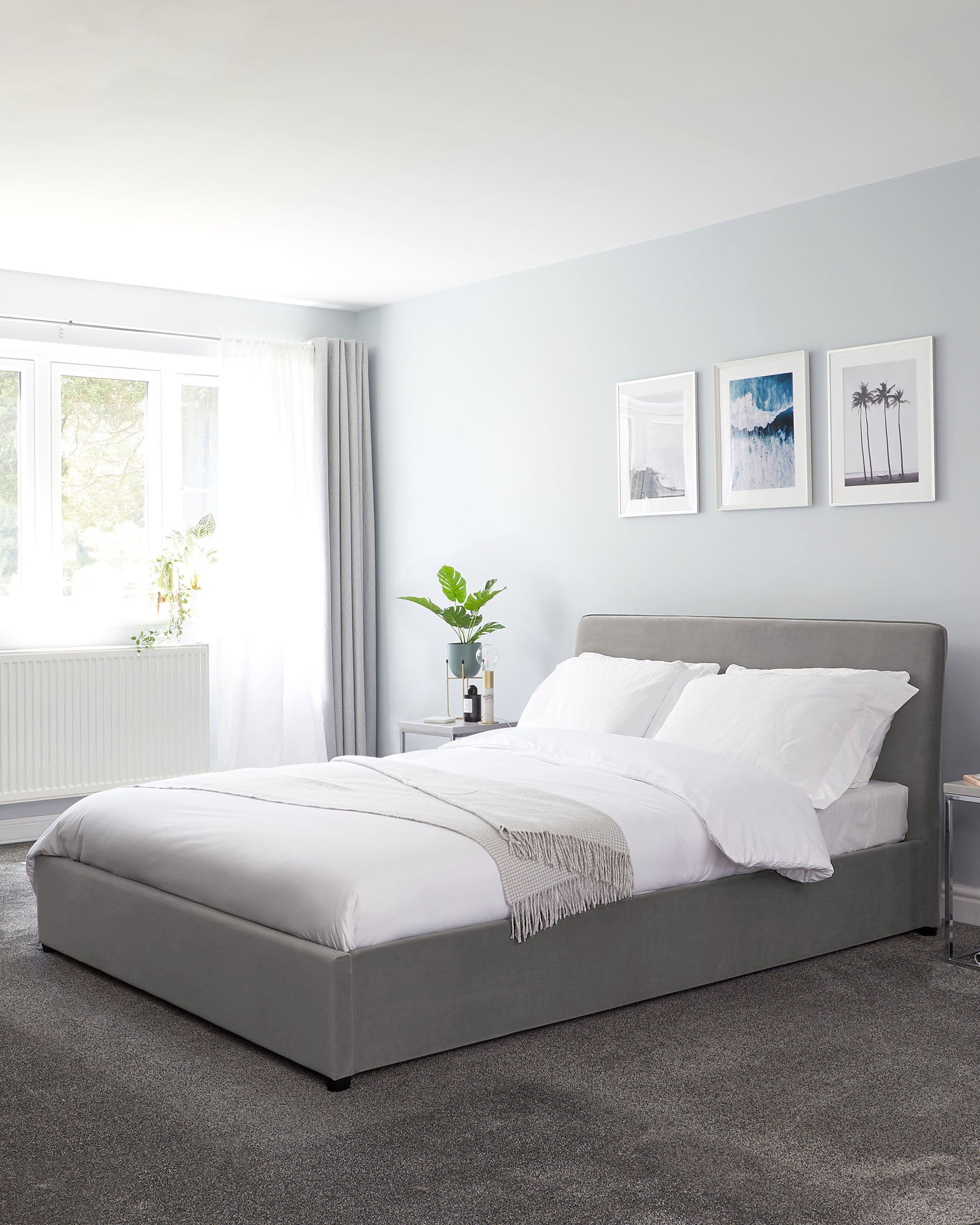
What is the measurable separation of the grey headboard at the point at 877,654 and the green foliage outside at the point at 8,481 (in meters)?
3.00

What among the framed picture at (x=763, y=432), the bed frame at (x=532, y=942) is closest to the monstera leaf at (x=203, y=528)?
the bed frame at (x=532, y=942)

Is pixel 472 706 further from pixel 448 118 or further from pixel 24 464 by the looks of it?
pixel 448 118

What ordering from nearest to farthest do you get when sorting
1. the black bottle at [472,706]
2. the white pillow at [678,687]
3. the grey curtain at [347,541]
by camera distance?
the white pillow at [678,687], the black bottle at [472,706], the grey curtain at [347,541]

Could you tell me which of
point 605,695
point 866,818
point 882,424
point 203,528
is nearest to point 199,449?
point 203,528

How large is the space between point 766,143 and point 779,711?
1.84 metres

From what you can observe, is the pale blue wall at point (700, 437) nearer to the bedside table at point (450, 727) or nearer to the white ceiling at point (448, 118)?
the white ceiling at point (448, 118)

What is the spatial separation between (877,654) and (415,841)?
1944 millimetres

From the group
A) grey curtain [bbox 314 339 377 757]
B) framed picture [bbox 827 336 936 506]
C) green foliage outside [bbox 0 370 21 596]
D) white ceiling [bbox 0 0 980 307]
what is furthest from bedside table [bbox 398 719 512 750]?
white ceiling [bbox 0 0 980 307]

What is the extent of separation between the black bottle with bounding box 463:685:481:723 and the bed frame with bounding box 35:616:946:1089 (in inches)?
50.9

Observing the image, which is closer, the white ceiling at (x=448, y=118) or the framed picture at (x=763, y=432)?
the white ceiling at (x=448, y=118)

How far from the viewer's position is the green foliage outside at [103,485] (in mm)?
6031

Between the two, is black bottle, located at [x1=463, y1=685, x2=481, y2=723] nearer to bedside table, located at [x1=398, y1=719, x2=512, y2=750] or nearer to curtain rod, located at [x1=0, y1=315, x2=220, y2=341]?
bedside table, located at [x1=398, y1=719, x2=512, y2=750]

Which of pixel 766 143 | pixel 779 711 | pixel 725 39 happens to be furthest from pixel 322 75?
pixel 779 711

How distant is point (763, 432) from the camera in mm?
4883
